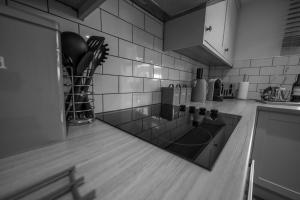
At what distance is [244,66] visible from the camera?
153 cm

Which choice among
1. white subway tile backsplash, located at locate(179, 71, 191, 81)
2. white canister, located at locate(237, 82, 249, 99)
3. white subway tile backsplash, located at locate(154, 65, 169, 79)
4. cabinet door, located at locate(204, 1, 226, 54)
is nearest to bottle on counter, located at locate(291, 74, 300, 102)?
white canister, located at locate(237, 82, 249, 99)

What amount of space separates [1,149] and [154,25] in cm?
94

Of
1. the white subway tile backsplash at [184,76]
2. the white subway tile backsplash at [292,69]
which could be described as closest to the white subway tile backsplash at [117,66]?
the white subway tile backsplash at [184,76]

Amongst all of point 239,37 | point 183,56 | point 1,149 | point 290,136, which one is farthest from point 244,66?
point 1,149

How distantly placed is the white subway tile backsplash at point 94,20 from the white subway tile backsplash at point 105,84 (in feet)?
0.75

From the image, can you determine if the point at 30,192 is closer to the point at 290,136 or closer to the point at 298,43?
the point at 290,136

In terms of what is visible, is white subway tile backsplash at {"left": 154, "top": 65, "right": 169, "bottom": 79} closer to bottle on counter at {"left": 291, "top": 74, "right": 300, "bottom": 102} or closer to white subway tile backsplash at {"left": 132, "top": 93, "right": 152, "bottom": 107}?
white subway tile backsplash at {"left": 132, "top": 93, "right": 152, "bottom": 107}

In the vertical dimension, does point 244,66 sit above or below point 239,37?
below

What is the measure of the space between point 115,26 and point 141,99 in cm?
45

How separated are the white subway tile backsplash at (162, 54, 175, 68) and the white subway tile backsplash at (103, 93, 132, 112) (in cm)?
41

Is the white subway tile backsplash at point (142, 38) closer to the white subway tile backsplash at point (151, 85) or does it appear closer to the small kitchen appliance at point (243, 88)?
the white subway tile backsplash at point (151, 85)

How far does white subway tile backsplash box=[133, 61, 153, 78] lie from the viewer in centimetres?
78

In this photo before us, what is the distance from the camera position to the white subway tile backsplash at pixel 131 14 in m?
0.68

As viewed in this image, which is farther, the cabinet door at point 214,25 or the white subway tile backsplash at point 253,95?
the white subway tile backsplash at point 253,95
